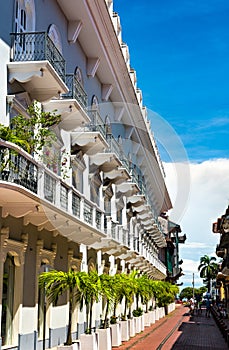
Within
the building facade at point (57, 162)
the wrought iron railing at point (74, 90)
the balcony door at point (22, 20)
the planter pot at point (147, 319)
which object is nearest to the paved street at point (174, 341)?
the building facade at point (57, 162)

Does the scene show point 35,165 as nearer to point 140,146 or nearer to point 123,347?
point 123,347

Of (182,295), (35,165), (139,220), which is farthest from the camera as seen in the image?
(182,295)

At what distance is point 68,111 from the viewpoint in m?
17.8

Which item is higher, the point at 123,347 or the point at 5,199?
the point at 5,199

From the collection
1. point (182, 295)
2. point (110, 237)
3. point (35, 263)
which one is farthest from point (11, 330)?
point (182, 295)

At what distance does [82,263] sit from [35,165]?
9276mm

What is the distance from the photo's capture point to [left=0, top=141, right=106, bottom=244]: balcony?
12.4 metres

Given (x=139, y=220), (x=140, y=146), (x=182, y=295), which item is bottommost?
(x=182, y=295)

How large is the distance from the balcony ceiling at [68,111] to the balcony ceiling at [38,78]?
93cm

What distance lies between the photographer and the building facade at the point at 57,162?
1451 cm

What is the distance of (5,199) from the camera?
1283cm

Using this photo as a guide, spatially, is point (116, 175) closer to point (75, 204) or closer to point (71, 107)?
point (75, 204)

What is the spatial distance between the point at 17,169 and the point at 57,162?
5.11 m

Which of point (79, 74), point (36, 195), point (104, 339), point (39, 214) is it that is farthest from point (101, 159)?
point (36, 195)
